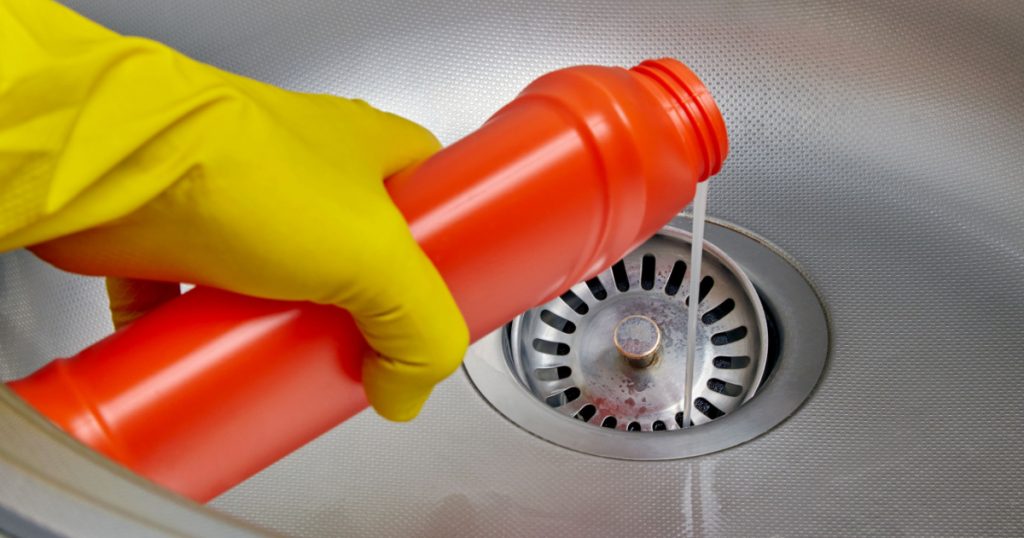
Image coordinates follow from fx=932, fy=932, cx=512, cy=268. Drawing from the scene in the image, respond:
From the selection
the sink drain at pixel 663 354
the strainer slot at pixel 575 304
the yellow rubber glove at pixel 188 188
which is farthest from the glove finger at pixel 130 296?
the strainer slot at pixel 575 304

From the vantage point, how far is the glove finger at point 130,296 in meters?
0.61

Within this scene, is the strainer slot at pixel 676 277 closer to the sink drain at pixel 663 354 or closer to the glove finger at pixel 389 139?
the sink drain at pixel 663 354

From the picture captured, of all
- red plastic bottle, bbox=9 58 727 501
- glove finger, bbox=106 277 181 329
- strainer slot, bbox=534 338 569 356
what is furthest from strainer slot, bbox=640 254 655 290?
glove finger, bbox=106 277 181 329

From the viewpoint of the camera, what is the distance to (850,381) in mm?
764

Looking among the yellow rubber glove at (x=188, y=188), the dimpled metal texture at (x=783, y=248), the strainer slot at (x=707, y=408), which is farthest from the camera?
the strainer slot at (x=707, y=408)

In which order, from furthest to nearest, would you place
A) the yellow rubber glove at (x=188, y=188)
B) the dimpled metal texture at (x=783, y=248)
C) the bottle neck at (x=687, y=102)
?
the dimpled metal texture at (x=783, y=248) → the bottle neck at (x=687, y=102) → the yellow rubber glove at (x=188, y=188)

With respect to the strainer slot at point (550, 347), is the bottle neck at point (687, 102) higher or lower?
higher

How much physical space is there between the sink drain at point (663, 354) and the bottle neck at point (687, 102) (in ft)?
0.90

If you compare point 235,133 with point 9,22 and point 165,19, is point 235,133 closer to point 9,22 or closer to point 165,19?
point 9,22

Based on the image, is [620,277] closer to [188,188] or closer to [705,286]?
[705,286]

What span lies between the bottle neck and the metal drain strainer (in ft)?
0.97

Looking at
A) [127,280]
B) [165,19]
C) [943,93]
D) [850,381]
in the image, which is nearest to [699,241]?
[850,381]

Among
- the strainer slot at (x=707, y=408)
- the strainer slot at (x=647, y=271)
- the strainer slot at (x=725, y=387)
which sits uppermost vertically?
the strainer slot at (x=647, y=271)

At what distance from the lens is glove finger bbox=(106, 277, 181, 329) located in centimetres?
61
